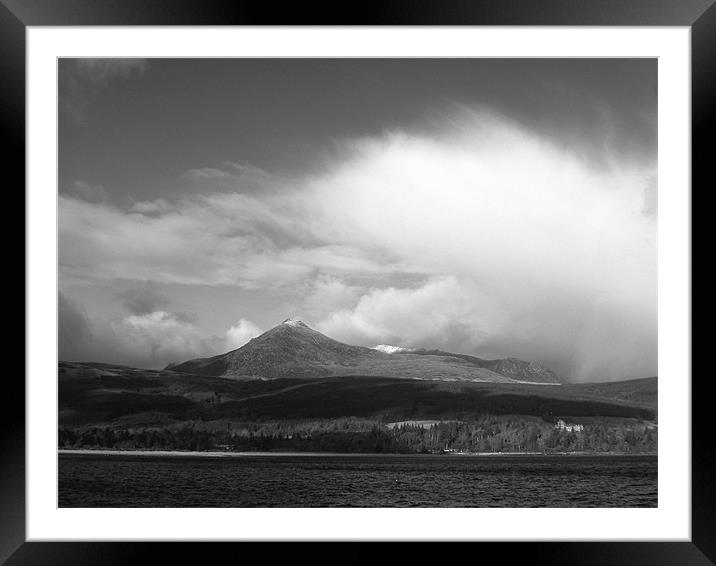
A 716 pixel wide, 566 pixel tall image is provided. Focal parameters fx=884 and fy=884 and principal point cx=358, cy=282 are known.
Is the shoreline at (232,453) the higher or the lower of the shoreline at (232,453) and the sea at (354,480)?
the lower

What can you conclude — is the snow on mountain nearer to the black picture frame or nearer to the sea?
the sea

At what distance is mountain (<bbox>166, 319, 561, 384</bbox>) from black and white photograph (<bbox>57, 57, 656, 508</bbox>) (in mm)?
205

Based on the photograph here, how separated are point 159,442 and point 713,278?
49.3 metres

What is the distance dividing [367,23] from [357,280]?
4331cm

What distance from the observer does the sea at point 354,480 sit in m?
34.5

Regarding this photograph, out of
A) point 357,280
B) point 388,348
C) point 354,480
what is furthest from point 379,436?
point 354,480

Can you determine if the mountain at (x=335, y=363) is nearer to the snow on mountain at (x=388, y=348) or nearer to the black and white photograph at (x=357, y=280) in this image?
the snow on mountain at (x=388, y=348)

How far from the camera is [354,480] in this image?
132ft

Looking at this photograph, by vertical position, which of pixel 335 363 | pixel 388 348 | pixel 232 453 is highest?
pixel 388 348

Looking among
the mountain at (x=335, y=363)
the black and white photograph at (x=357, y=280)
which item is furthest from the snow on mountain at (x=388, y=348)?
the black and white photograph at (x=357, y=280)

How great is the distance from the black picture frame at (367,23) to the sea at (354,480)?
2570 cm

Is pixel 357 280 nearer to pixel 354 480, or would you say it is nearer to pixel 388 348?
pixel 388 348

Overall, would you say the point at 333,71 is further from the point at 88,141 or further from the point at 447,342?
the point at 447,342

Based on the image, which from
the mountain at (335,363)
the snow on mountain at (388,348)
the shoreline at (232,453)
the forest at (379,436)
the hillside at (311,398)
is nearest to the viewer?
the shoreline at (232,453)
